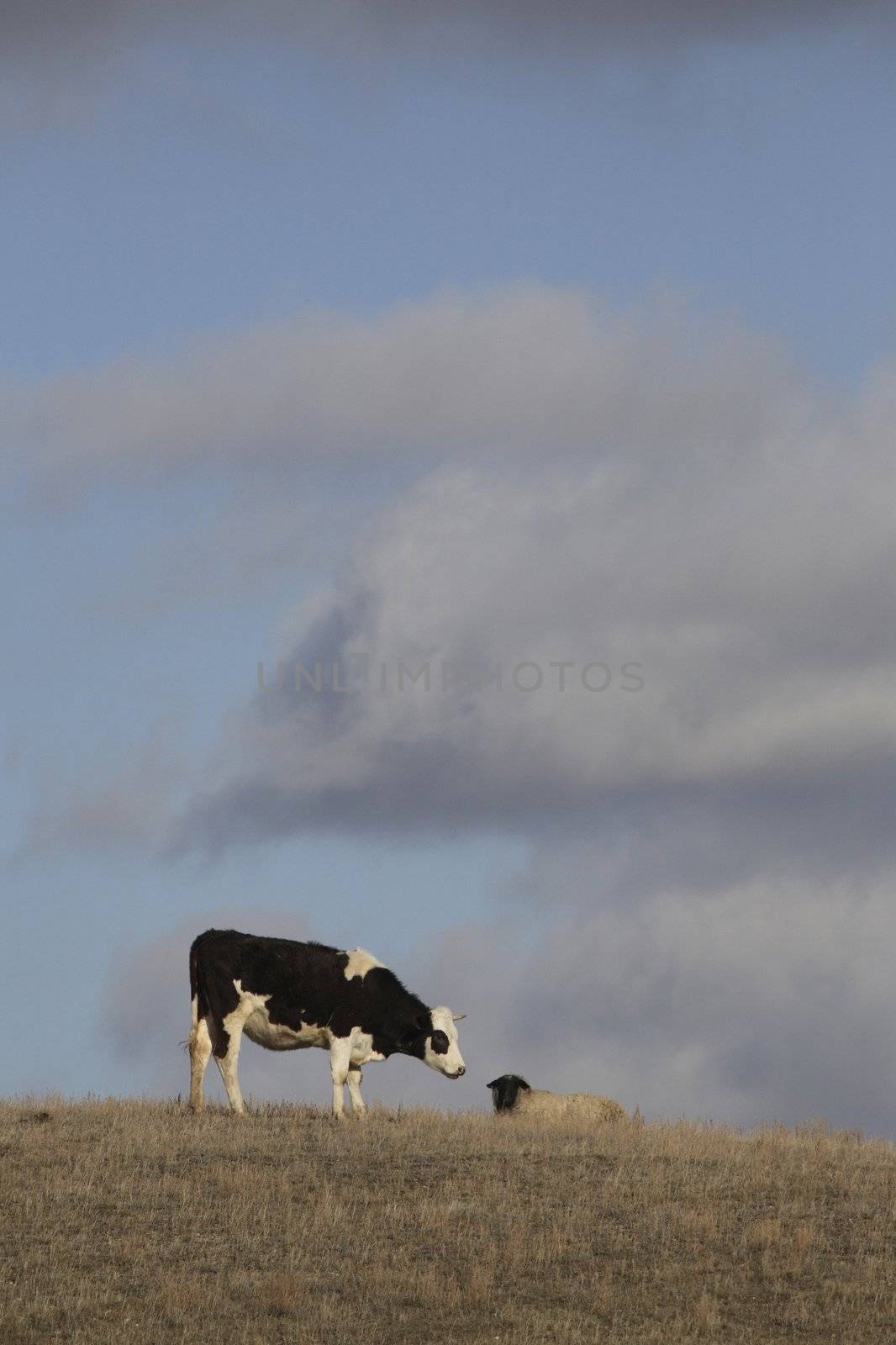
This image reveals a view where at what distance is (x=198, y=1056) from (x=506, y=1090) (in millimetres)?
6805

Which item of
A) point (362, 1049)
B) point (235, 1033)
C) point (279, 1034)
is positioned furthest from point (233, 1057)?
point (362, 1049)

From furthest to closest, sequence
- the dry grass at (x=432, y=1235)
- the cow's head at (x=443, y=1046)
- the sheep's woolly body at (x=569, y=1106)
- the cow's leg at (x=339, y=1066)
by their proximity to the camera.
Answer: the sheep's woolly body at (x=569, y=1106), the cow's head at (x=443, y=1046), the cow's leg at (x=339, y=1066), the dry grass at (x=432, y=1235)

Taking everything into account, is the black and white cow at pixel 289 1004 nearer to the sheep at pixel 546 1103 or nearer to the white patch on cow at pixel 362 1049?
the white patch on cow at pixel 362 1049

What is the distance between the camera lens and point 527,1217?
20.4 metres

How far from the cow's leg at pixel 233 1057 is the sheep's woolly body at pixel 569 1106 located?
600cm

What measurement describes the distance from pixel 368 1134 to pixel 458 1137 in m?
1.27

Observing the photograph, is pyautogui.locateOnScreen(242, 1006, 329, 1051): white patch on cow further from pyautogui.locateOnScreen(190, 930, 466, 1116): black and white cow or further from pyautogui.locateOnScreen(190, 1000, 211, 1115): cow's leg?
pyautogui.locateOnScreen(190, 1000, 211, 1115): cow's leg

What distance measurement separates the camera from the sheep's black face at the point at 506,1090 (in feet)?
107

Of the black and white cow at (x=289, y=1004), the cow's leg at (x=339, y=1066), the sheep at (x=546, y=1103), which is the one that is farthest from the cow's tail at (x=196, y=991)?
the sheep at (x=546, y=1103)

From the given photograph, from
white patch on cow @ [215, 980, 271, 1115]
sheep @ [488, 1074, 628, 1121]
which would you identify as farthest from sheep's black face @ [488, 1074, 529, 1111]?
white patch on cow @ [215, 980, 271, 1115]

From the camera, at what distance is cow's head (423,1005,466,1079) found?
29859 millimetres

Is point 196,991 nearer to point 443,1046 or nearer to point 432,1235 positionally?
point 443,1046

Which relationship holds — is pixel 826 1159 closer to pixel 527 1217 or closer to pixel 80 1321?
pixel 527 1217

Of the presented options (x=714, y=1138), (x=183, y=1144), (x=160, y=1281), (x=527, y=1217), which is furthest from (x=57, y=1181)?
(x=714, y=1138)
